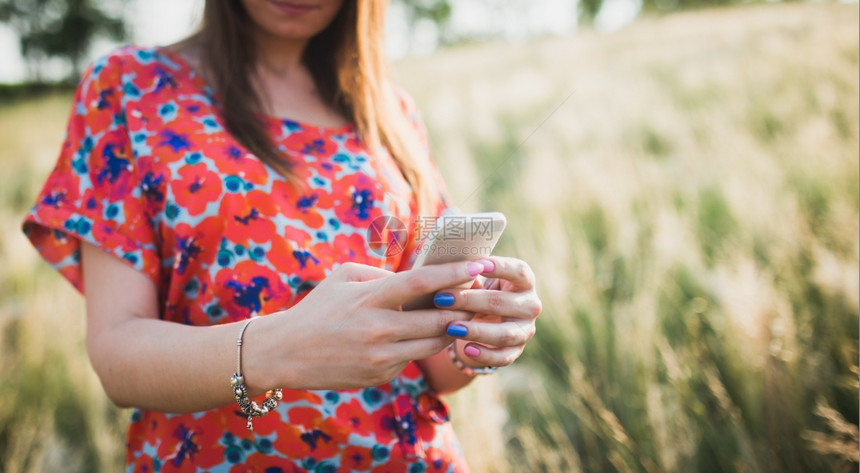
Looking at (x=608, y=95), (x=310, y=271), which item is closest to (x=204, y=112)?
(x=310, y=271)

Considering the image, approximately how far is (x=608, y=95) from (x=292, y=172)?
4746 millimetres

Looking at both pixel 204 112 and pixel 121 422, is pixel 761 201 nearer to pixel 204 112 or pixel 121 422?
pixel 204 112

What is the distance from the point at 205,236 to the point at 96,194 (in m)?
0.25

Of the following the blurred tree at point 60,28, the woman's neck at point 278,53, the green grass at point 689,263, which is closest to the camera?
the woman's neck at point 278,53

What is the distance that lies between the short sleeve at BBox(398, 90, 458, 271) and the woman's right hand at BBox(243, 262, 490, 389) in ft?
1.13

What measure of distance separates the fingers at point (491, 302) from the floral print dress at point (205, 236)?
0.37 metres

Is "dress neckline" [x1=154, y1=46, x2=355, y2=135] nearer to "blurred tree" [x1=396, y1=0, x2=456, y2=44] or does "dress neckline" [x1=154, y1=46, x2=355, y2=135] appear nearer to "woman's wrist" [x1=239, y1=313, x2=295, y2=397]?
"woman's wrist" [x1=239, y1=313, x2=295, y2=397]

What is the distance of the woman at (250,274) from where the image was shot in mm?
837

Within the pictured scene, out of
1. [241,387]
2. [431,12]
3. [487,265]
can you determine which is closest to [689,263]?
[487,265]

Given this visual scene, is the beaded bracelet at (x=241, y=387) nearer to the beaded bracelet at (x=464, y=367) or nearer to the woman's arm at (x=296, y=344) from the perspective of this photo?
the woman's arm at (x=296, y=344)

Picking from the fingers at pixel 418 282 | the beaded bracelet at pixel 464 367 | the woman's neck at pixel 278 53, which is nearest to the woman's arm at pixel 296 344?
the fingers at pixel 418 282

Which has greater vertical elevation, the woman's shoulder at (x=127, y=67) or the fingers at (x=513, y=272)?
the woman's shoulder at (x=127, y=67)

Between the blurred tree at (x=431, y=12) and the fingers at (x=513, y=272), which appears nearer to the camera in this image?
the fingers at (x=513, y=272)

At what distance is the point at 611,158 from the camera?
351 cm
